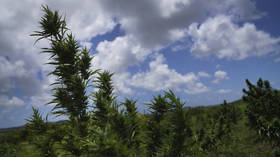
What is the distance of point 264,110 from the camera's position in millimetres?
9297

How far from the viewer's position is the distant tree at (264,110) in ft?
28.2

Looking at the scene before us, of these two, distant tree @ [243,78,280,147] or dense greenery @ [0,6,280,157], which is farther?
distant tree @ [243,78,280,147]

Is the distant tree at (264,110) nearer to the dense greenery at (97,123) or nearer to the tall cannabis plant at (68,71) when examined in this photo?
the dense greenery at (97,123)

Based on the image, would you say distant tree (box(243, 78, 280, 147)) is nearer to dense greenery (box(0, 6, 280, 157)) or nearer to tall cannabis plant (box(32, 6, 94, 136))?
dense greenery (box(0, 6, 280, 157))

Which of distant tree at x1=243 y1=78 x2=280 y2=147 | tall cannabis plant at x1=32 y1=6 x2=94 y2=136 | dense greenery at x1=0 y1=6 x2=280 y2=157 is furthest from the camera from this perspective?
distant tree at x1=243 y1=78 x2=280 y2=147

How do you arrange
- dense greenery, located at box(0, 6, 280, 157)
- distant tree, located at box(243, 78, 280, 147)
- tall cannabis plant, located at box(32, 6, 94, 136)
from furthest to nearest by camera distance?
1. distant tree, located at box(243, 78, 280, 147)
2. tall cannabis plant, located at box(32, 6, 94, 136)
3. dense greenery, located at box(0, 6, 280, 157)

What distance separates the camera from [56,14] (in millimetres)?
4742

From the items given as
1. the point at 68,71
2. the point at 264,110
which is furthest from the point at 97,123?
the point at 264,110

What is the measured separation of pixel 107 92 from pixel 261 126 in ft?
33.4

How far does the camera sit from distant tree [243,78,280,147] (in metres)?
8.59

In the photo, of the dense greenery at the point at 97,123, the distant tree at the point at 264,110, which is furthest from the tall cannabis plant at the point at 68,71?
the distant tree at the point at 264,110

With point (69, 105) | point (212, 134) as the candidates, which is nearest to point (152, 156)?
point (69, 105)

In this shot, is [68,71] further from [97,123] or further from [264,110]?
[264,110]

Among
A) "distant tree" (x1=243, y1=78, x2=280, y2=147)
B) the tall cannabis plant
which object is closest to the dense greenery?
the tall cannabis plant
